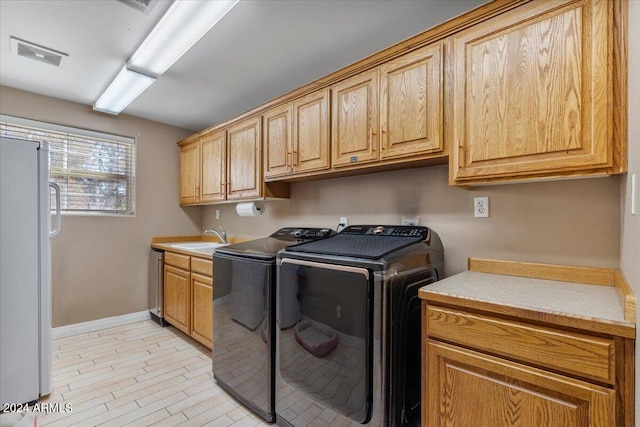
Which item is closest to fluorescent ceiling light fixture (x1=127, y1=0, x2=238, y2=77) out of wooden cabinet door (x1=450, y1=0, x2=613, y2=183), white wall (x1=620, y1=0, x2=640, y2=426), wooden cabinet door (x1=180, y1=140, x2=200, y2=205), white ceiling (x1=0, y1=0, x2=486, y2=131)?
white ceiling (x1=0, y1=0, x2=486, y2=131)

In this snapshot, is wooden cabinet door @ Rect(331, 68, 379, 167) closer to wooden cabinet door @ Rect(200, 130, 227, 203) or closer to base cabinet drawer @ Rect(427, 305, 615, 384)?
base cabinet drawer @ Rect(427, 305, 615, 384)

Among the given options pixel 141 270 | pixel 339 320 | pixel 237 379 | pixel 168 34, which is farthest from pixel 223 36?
pixel 141 270

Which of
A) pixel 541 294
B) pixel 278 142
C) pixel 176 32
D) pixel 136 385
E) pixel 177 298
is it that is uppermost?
pixel 176 32

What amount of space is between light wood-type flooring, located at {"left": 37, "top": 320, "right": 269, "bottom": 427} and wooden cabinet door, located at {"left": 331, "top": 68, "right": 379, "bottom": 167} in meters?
1.75

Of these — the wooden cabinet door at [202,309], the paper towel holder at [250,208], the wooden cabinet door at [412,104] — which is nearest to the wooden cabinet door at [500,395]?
the wooden cabinet door at [412,104]

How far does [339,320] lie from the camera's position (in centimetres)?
148

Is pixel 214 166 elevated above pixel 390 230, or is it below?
above

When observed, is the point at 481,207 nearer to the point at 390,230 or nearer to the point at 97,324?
the point at 390,230

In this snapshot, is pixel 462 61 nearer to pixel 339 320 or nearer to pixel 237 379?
pixel 339 320

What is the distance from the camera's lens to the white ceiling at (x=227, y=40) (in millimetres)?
1696

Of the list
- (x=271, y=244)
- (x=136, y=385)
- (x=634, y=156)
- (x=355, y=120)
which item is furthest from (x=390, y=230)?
(x=136, y=385)

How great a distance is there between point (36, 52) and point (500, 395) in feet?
11.2

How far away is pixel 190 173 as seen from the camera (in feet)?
12.1

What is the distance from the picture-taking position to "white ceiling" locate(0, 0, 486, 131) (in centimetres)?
170
